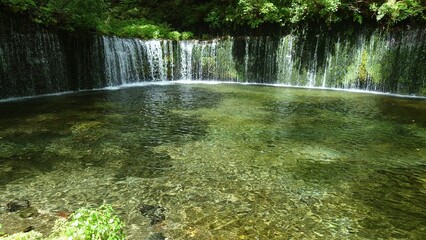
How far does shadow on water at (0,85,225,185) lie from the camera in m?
5.68

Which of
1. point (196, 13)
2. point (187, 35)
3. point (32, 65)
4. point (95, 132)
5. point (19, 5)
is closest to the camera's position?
point (95, 132)

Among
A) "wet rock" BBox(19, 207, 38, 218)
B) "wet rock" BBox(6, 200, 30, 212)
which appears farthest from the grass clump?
"wet rock" BBox(6, 200, 30, 212)

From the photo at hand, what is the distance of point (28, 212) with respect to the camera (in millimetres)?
4098

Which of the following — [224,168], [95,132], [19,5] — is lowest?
[224,168]

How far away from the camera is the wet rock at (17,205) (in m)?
4.15

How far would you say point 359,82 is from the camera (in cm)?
1503

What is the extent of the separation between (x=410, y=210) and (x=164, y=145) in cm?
421

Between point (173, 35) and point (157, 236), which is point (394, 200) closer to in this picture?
point (157, 236)

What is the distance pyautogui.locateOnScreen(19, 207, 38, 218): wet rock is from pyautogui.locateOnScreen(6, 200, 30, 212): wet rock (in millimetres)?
81

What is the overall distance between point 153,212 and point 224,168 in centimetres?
173

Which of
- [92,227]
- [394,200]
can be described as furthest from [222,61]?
[92,227]

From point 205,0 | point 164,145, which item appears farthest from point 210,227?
point 205,0

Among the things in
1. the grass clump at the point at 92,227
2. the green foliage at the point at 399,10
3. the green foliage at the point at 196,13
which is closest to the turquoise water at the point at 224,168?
the grass clump at the point at 92,227

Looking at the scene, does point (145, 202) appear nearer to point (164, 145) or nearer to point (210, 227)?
point (210, 227)
